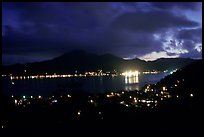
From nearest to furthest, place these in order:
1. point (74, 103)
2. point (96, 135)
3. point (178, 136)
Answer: point (178, 136) → point (96, 135) → point (74, 103)

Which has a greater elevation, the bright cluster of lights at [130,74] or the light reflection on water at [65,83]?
the bright cluster of lights at [130,74]

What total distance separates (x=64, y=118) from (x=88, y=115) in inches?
43.1

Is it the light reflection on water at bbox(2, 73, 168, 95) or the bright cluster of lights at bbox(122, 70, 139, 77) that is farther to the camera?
the bright cluster of lights at bbox(122, 70, 139, 77)

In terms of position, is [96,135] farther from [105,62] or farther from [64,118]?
[105,62]

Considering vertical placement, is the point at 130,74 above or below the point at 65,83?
above

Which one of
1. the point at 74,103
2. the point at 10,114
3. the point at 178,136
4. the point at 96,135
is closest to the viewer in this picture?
the point at 178,136

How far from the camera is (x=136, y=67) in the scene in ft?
440

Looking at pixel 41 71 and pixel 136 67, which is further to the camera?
pixel 136 67

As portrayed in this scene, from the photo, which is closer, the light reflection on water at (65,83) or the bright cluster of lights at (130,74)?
the light reflection on water at (65,83)

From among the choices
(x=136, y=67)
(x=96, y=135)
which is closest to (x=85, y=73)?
(x=136, y=67)

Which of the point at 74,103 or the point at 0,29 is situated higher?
the point at 0,29

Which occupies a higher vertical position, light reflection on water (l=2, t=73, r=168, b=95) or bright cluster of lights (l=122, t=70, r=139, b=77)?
bright cluster of lights (l=122, t=70, r=139, b=77)

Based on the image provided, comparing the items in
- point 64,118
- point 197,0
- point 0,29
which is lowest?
point 64,118

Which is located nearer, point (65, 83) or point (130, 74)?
point (65, 83)
